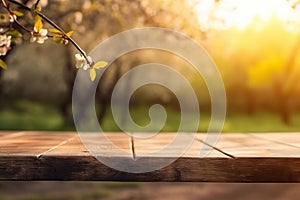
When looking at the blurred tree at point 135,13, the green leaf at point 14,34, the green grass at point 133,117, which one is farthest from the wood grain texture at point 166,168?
the green grass at point 133,117

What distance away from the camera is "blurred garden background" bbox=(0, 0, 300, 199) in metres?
10.2

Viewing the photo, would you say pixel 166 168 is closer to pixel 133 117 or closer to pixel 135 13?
pixel 135 13

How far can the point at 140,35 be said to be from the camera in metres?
13.5

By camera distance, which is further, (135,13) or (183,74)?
(183,74)

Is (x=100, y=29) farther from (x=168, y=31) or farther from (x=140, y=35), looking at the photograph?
(x=168, y=31)

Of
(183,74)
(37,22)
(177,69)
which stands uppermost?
(177,69)

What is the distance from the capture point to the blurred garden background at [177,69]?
10.2m

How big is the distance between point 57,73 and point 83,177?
68.2 ft

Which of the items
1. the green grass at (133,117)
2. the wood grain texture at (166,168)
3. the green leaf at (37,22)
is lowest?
the wood grain texture at (166,168)

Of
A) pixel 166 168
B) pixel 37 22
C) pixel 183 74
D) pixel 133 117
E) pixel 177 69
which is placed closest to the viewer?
pixel 166 168

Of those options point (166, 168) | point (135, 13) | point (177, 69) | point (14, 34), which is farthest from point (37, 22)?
point (177, 69)

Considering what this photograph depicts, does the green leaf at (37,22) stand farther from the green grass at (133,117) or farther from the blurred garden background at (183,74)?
the green grass at (133,117)

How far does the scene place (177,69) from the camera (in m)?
21.0

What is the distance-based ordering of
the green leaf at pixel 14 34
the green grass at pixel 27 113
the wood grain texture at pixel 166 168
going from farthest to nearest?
the green grass at pixel 27 113 < the green leaf at pixel 14 34 < the wood grain texture at pixel 166 168
